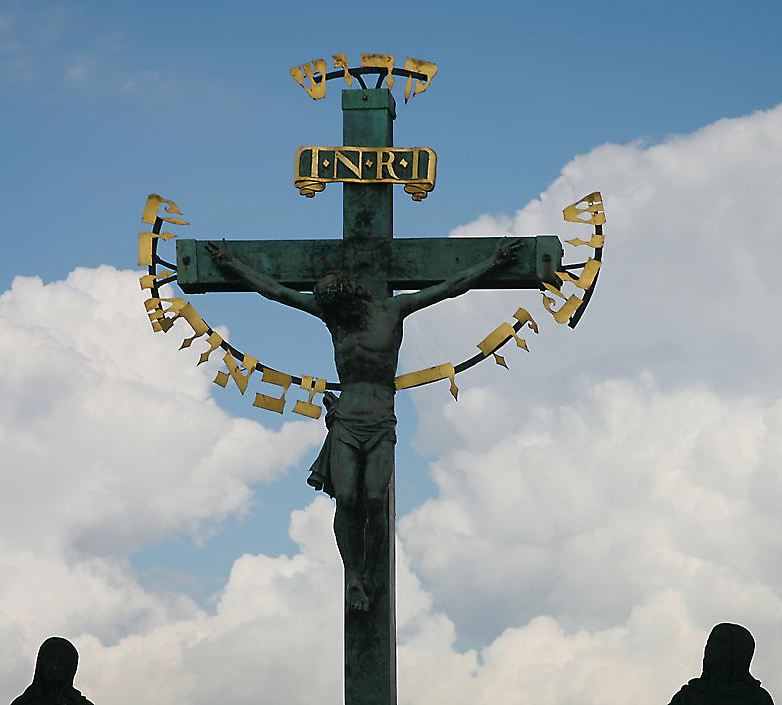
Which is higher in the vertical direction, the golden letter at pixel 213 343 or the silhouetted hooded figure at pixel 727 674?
the golden letter at pixel 213 343

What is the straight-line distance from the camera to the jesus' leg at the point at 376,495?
14062 mm

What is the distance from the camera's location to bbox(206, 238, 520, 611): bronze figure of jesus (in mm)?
14078

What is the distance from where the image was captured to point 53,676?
12156mm

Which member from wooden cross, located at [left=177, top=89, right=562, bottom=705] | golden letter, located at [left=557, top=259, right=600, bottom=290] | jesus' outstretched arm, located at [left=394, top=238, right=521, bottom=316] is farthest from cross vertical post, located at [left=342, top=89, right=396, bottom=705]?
golden letter, located at [left=557, top=259, right=600, bottom=290]

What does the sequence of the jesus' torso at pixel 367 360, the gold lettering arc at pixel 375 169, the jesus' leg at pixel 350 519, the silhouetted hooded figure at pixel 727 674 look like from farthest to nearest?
the gold lettering arc at pixel 375 169, the jesus' torso at pixel 367 360, the jesus' leg at pixel 350 519, the silhouetted hooded figure at pixel 727 674

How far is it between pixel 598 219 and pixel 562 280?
45cm

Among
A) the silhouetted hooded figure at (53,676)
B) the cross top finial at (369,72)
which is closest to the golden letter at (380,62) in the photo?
the cross top finial at (369,72)

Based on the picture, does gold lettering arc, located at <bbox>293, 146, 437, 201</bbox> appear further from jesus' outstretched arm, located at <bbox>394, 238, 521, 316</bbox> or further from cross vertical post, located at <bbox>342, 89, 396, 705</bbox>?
jesus' outstretched arm, located at <bbox>394, 238, 521, 316</bbox>

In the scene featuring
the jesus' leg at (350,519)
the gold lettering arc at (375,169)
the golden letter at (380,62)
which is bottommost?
the jesus' leg at (350,519)

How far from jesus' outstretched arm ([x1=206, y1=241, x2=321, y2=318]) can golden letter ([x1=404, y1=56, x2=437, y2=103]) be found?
4.98 ft

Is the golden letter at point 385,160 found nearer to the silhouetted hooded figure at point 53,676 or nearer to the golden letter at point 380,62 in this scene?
the golden letter at point 380,62

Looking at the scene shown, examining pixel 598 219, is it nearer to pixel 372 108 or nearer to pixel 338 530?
pixel 372 108

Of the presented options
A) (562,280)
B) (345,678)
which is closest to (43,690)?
(345,678)

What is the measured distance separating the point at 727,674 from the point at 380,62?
16.7 feet
